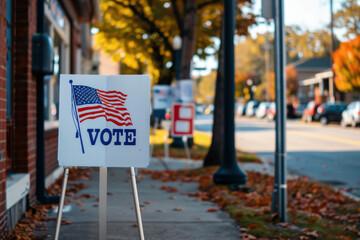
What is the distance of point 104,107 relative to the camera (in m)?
4.51

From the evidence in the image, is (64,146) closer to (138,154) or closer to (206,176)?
(138,154)

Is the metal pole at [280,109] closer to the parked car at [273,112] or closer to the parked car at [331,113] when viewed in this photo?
the parked car at [331,113]

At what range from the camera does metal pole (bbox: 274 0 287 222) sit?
7.02 m

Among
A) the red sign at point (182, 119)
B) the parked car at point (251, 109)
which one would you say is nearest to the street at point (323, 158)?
the red sign at point (182, 119)

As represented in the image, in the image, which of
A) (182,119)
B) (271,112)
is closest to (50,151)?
(182,119)

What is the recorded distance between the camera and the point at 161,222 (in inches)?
271

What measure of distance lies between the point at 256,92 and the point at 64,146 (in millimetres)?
90040

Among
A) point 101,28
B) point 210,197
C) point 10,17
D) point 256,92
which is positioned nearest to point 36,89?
point 10,17

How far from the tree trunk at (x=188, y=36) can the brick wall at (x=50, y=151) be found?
823 cm

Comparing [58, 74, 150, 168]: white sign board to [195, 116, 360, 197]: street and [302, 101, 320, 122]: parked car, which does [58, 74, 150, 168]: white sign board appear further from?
[302, 101, 320, 122]: parked car

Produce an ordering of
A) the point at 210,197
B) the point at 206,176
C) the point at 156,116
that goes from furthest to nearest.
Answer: the point at 156,116 → the point at 206,176 → the point at 210,197

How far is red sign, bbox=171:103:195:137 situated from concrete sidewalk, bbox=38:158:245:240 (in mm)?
4350

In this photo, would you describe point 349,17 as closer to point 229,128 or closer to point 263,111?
point 263,111

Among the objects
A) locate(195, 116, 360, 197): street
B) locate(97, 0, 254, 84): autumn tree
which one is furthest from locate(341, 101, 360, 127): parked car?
locate(97, 0, 254, 84): autumn tree
